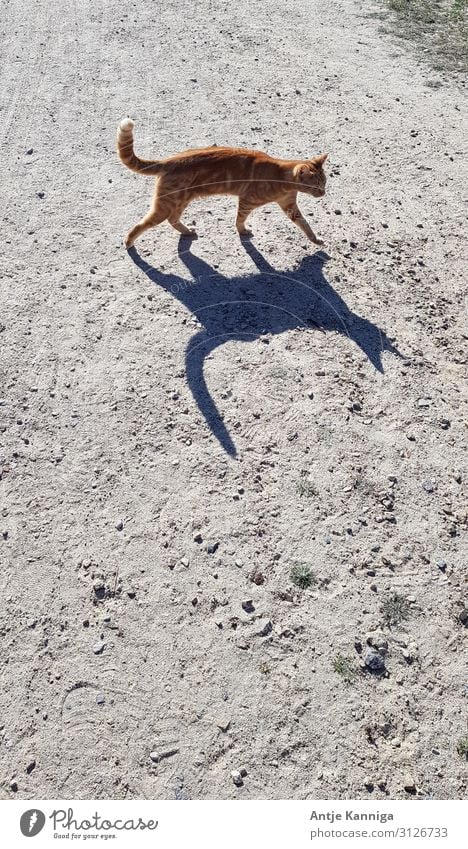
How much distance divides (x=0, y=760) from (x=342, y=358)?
4374 mm

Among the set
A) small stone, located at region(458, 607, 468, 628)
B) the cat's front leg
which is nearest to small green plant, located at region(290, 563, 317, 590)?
small stone, located at region(458, 607, 468, 628)

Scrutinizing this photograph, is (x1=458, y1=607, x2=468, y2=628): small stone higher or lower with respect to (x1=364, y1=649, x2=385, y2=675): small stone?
higher

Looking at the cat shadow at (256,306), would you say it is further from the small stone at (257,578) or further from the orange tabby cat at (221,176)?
the small stone at (257,578)

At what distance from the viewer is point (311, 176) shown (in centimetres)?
674

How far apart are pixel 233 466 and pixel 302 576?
1.16 meters

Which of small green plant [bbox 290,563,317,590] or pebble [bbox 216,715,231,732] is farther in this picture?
small green plant [bbox 290,563,317,590]

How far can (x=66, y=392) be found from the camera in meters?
6.11

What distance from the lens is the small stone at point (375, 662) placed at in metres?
4.45

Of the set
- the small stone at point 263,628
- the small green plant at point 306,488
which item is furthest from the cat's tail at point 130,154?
the small stone at point 263,628

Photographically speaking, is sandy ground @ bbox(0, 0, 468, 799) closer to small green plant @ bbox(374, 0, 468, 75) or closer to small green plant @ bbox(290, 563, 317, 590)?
small green plant @ bbox(290, 563, 317, 590)

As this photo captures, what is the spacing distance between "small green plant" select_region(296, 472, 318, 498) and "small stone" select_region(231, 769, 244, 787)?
2.12 m

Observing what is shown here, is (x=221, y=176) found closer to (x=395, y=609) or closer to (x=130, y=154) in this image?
(x=130, y=154)

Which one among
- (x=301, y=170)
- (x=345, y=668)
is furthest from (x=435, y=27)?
(x=345, y=668)

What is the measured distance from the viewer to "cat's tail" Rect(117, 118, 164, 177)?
6.24m
